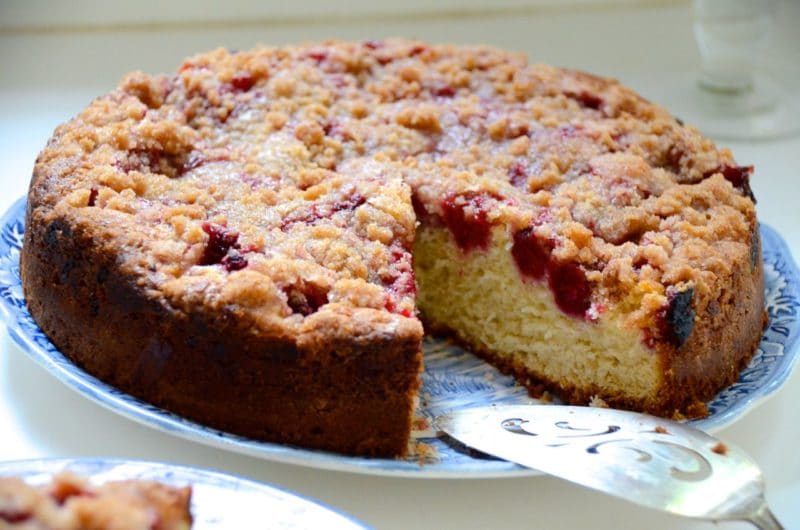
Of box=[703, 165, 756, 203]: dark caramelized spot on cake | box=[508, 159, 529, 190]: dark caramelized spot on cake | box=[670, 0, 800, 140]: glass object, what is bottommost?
box=[508, 159, 529, 190]: dark caramelized spot on cake

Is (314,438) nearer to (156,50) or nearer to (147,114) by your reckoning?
(147,114)

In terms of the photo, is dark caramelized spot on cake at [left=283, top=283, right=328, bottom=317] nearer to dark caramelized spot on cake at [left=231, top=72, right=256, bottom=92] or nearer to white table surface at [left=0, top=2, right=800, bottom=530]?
white table surface at [left=0, top=2, right=800, bottom=530]

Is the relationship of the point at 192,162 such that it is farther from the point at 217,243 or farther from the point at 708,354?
the point at 708,354

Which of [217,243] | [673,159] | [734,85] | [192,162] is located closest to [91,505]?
[217,243]

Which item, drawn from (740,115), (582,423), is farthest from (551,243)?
(740,115)

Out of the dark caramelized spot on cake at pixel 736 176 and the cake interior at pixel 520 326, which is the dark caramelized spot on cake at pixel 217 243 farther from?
the dark caramelized spot on cake at pixel 736 176

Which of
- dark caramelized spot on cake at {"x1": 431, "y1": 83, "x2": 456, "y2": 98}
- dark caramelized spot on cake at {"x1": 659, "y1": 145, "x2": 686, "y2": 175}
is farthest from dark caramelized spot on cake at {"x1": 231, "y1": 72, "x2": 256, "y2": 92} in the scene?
dark caramelized spot on cake at {"x1": 659, "y1": 145, "x2": 686, "y2": 175}
